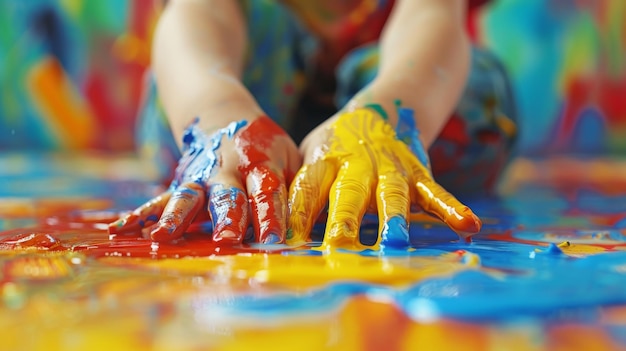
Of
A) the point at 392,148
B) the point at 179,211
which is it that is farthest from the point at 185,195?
the point at 392,148

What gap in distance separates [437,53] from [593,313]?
555 millimetres

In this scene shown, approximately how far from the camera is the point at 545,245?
692 millimetres

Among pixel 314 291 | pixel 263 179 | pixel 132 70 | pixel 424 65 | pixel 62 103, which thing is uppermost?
pixel 132 70

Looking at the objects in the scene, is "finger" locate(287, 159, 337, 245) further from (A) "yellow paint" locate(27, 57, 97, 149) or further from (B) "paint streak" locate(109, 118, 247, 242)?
(A) "yellow paint" locate(27, 57, 97, 149)

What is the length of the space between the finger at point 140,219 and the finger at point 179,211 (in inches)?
0.9

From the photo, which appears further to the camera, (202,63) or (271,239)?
(202,63)

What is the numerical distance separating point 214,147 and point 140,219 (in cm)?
12

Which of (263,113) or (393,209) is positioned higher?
(263,113)

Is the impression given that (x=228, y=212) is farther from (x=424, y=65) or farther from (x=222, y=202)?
Result: (x=424, y=65)

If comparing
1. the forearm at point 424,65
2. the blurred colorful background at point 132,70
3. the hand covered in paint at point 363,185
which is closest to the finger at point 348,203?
the hand covered in paint at point 363,185

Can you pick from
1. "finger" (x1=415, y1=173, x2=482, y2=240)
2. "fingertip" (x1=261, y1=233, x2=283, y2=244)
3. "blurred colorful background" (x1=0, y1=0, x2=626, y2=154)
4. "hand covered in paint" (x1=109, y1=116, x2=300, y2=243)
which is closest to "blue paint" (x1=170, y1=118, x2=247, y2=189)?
"hand covered in paint" (x1=109, y1=116, x2=300, y2=243)

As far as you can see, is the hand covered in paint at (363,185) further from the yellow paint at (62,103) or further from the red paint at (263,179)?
the yellow paint at (62,103)

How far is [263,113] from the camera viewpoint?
828 mm

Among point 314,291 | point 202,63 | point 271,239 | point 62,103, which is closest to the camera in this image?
point 314,291
